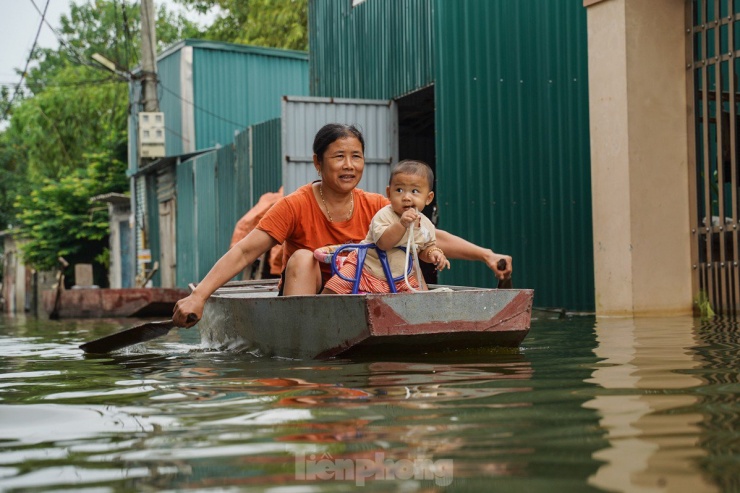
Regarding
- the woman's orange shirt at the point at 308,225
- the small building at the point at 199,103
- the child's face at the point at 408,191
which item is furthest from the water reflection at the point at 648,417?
the small building at the point at 199,103

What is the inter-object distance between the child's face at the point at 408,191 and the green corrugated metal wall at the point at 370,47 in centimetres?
726

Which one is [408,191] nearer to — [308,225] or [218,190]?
[308,225]

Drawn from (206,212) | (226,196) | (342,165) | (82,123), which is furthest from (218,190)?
(82,123)

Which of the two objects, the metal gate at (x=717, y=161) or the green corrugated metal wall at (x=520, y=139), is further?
the green corrugated metal wall at (x=520, y=139)

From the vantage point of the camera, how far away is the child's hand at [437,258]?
529 centimetres

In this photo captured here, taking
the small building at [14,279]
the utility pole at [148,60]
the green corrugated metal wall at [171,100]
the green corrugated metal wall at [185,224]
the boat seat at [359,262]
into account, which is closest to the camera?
the boat seat at [359,262]

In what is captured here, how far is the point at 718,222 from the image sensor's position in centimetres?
872

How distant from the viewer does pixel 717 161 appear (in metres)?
8.61

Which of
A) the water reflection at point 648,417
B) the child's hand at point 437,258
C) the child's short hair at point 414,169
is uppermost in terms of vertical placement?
the child's short hair at point 414,169

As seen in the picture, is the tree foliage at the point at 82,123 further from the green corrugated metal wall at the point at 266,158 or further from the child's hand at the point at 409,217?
the child's hand at the point at 409,217

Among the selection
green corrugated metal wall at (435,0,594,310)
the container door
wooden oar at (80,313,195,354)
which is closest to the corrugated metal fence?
the container door

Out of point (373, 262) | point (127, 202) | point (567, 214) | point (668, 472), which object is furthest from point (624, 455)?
point (127, 202)

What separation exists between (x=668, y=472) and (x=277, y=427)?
3.81 feet

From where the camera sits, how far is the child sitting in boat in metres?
5.23
